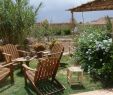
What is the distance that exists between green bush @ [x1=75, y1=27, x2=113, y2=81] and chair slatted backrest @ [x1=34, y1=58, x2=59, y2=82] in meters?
1.60

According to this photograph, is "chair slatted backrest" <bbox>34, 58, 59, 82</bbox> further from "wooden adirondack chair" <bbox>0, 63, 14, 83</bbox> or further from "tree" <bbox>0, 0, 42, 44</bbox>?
"tree" <bbox>0, 0, 42, 44</bbox>

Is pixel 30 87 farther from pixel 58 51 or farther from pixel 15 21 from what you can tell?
pixel 15 21

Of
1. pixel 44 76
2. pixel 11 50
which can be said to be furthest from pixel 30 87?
pixel 11 50

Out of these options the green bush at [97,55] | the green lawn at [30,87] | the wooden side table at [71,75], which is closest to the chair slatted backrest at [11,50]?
the green lawn at [30,87]

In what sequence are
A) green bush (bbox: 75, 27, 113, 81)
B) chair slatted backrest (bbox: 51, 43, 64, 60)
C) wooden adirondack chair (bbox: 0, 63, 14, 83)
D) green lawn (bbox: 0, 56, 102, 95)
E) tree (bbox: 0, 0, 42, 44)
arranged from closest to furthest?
green lawn (bbox: 0, 56, 102, 95), wooden adirondack chair (bbox: 0, 63, 14, 83), green bush (bbox: 75, 27, 113, 81), chair slatted backrest (bbox: 51, 43, 64, 60), tree (bbox: 0, 0, 42, 44)

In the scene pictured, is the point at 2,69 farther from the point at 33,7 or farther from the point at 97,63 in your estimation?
the point at 33,7

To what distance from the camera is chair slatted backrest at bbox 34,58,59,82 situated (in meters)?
9.13

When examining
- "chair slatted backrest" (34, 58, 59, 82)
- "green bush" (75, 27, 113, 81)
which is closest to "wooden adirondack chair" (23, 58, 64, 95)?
"chair slatted backrest" (34, 58, 59, 82)

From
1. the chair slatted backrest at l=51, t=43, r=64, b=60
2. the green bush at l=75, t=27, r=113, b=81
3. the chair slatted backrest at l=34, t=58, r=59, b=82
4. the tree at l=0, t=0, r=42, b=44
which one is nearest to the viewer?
the chair slatted backrest at l=34, t=58, r=59, b=82

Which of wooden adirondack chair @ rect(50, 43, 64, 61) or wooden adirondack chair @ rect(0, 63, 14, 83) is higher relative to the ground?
wooden adirondack chair @ rect(50, 43, 64, 61)

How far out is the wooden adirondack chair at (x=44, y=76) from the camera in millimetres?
9156

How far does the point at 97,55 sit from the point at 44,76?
263 cm

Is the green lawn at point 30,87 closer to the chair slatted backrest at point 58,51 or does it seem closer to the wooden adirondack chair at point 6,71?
the wooden adirondack chair at point 6,71

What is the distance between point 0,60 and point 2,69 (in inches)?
201
